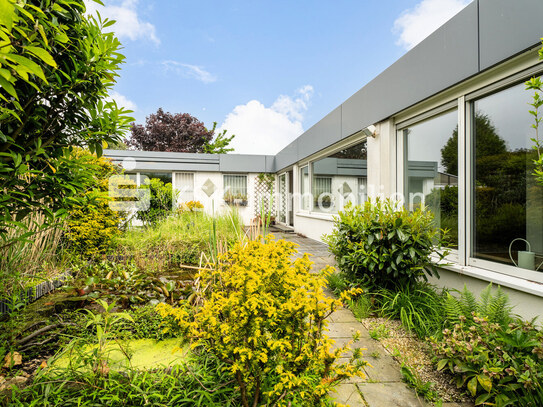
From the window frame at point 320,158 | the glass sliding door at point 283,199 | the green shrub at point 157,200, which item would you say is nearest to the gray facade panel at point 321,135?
the window frame at point 320,158

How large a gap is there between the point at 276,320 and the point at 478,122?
3037 mm

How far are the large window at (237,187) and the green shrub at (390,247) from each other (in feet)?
29.6

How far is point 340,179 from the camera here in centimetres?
630

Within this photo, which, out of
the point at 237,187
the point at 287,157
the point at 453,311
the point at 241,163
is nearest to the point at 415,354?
the point at 453,311

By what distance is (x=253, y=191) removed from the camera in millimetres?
A: 12094

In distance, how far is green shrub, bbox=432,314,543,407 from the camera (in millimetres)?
1420

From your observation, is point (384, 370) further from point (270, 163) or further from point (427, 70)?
point (270, 163)

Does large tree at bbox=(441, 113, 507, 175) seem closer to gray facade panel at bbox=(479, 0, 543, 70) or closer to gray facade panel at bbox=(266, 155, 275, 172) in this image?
gray facade panel at bbox=(479, 0, 543, 70)

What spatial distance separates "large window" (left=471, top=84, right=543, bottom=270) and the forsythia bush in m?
2.34

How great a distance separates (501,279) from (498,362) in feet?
3.79

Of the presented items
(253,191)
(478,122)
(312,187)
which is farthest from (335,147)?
(253,191)

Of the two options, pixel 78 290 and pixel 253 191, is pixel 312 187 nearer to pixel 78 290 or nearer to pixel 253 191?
pixel 253 191

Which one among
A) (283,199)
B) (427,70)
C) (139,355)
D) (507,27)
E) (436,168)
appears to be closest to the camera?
(139,355)

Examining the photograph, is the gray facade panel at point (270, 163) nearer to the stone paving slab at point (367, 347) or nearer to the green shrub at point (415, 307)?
the green shrub at point (415, 307)
